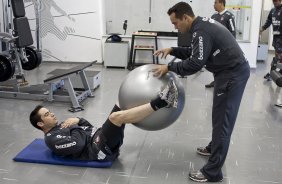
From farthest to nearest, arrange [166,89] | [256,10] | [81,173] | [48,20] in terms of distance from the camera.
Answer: [48,20] → [256,10] → [81,173] → [166,89]

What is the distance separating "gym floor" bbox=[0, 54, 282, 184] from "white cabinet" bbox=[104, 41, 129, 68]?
1942 mm

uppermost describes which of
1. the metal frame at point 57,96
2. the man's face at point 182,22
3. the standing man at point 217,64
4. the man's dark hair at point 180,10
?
the man's dark hair at point 180,10

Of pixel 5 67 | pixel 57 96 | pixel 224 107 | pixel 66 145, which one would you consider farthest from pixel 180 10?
pixel 5 67

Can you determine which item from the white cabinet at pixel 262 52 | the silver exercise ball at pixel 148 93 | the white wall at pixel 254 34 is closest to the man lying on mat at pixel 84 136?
the silver exercise ball at pixel 148 93

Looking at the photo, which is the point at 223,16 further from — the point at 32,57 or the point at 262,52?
the point at 32,57

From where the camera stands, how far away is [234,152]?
12.3 feet

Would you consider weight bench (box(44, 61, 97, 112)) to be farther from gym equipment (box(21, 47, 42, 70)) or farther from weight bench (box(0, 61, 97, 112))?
gym equipment (box(21, 47, 42, 70))

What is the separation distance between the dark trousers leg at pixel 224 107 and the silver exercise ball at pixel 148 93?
32 cm

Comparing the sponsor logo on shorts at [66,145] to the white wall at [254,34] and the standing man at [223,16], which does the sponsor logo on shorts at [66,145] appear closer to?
the standing man at [223,16]

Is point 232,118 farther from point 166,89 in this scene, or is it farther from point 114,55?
point 114,55

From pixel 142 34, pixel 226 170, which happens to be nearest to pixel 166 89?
pixel 226 170

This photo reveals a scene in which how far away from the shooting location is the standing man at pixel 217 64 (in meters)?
2.82

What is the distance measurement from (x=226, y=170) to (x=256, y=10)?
17.4 ft

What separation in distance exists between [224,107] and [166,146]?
1.13 metres
